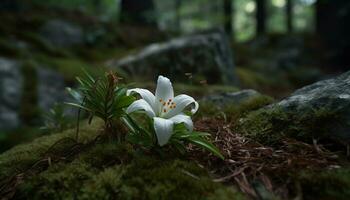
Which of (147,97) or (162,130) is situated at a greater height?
(147,97)

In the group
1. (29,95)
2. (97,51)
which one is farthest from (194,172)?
(97,51)

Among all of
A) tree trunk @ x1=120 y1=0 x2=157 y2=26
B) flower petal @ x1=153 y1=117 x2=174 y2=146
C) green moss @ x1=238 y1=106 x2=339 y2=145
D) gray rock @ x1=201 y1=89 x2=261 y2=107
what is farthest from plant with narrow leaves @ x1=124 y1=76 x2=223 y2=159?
tree trunk @ x1=120 y1=0 x2=157 y2=26

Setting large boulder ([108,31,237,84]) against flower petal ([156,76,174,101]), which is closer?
flower petal ([156,76,174,101])

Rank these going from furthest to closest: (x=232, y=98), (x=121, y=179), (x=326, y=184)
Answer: (x=232, y=98) < (x=121, y=179) < (x=326, y=184)

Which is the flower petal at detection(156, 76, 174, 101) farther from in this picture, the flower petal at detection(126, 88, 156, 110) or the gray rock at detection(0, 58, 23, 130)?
the gray rock at detection(0, 58, 23, 130)

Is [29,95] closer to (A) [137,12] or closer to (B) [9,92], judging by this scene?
(B) [9,92]

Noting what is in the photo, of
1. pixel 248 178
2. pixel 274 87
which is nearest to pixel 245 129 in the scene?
pixel 248 178

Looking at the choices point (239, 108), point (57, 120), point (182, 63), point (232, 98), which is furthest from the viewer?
point (182, 63)
